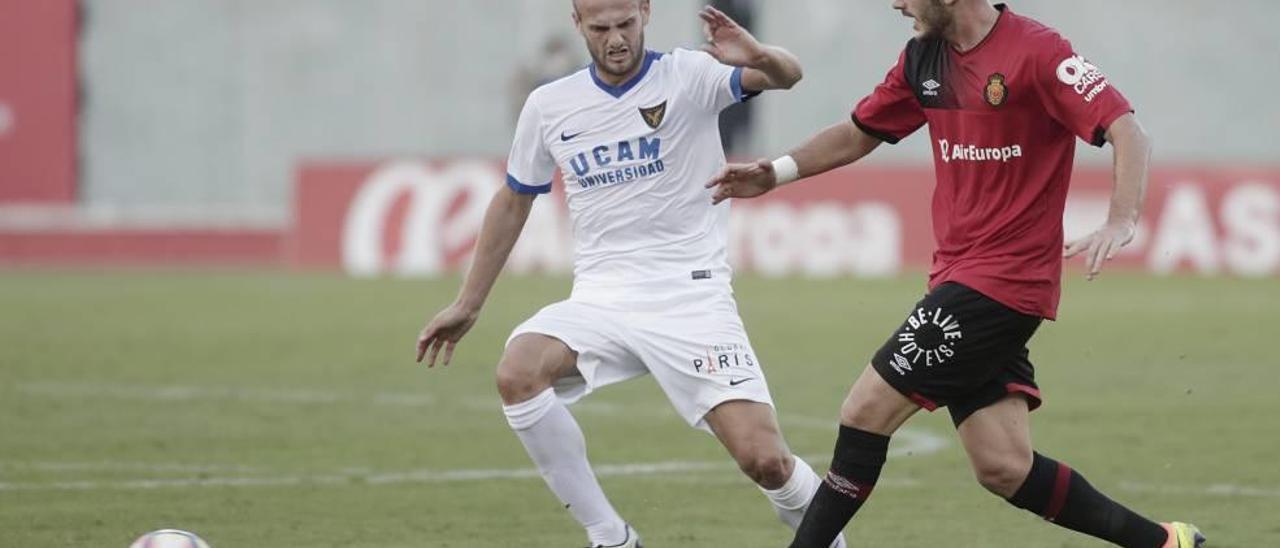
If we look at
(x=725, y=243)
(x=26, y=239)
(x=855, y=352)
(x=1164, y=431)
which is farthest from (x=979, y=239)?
(x=26, y=239)

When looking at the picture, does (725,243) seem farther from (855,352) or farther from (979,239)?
(855,352)

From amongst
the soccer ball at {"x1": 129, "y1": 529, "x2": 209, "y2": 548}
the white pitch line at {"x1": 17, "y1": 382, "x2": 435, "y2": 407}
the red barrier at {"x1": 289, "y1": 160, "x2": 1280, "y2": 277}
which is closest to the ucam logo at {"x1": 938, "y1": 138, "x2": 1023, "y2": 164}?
the soccer ball at {"x1": 129, "y1": 529, "x2": 209, "y2": 548}

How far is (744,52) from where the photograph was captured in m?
8.27

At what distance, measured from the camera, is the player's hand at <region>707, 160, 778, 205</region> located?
8078 mm

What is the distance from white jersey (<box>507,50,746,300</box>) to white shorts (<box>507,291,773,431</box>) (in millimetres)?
102

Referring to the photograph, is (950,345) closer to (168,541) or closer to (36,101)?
(168,541)

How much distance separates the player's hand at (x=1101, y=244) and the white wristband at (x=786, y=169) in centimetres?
129

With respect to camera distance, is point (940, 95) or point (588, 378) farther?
point (588, 378)

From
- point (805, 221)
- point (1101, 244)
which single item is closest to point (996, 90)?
point (1101, 244)

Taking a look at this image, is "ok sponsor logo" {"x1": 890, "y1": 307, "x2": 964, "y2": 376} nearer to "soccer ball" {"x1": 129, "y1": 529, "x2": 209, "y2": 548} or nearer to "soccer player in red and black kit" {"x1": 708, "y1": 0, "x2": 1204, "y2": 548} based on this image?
"soccer player in red and black kit" {"x1": 708, "y1": 0, "x2": 1204, "y2": 548}

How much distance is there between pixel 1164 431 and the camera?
12.4 meters

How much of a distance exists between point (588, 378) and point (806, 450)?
138 inches

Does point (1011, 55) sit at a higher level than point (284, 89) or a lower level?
higher

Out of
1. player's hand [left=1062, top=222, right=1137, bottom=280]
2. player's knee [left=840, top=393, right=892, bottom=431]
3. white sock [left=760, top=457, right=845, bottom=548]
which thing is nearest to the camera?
player's hand [left=1062, top=222, right=1137, bottom=280]
